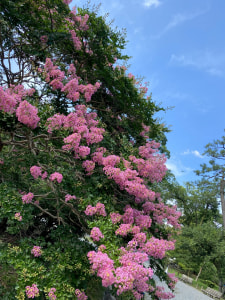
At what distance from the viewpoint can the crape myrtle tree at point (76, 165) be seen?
9.67 ft

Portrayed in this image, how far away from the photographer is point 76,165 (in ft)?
12.6

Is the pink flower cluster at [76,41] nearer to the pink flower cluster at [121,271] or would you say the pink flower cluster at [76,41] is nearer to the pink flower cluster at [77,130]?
the pink flower cluster at [77,130]

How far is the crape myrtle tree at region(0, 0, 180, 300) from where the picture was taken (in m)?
2.95

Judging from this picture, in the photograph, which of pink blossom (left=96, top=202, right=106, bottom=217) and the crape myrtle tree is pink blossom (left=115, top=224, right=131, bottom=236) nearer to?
the crape myrtle tree

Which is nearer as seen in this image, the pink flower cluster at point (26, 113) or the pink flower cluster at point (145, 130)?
the pink flower cluster at point (26, 113)

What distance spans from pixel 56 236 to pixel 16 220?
1192mm

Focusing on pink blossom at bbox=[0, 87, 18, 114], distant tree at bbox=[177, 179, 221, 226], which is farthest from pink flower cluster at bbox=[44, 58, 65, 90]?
distant tree at bbox=[177, 179, 221, 226]

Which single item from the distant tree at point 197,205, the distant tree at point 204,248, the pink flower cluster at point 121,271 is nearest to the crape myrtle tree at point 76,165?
the pink flower cluster at point 121,271

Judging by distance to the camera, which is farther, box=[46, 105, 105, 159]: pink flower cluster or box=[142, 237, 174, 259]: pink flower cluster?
box=[46, 105, 105, 159]: pink flower cluster

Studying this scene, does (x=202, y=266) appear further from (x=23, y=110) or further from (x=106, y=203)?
(x=23, y=110)

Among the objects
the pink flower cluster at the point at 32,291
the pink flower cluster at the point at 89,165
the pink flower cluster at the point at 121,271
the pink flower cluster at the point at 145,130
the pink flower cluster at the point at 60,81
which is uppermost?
the pink flower cluster at the point at 145,130

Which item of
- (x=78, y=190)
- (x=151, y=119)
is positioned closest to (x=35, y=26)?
(x=151, y=119)

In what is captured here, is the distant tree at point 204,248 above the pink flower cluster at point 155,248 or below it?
above

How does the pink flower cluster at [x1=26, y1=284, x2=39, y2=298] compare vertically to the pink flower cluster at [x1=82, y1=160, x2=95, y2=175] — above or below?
below
